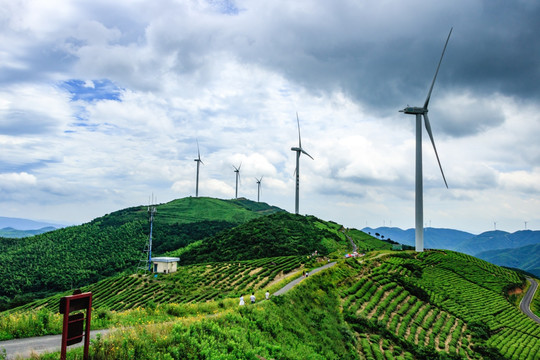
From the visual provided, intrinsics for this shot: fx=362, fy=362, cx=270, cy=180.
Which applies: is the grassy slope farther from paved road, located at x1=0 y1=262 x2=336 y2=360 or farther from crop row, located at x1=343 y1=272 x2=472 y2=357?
paved road, located at x1=0 y1=262 x2=336 y2=360

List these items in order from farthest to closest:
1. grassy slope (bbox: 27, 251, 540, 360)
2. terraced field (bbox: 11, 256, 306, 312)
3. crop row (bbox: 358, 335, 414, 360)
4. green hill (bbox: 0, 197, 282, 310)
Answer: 1. green hill (bbox: 0, 197, 282, 310)
2. terraced field (bbox: 11, 256, 306, 312)
3. crop row (bbox: 358, 335, 414, 360)
4. grassy slope (bbox: 27, 251, 540, 360)

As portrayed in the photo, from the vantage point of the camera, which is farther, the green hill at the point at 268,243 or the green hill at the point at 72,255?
the green hill at the point at 72,255

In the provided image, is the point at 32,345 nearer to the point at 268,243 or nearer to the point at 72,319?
the point at 72,319

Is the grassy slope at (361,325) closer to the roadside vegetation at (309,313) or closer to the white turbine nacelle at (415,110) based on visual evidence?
the roadside vegetation at (309,313)

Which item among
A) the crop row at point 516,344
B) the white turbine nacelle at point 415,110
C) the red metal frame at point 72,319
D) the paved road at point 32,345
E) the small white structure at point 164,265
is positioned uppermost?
the white turbine nacelle at point 415,110

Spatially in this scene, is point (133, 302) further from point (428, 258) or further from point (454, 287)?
point (428, 258)

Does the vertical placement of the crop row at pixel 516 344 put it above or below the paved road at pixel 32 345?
below

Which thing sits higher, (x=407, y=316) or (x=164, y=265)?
(x=164, y=265)

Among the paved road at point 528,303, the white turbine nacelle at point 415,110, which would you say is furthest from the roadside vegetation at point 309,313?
the white turbine nacelle at point 415,110

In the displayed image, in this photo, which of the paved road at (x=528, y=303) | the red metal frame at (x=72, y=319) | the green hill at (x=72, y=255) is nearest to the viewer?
the red metal frame at (x=72, y=319)

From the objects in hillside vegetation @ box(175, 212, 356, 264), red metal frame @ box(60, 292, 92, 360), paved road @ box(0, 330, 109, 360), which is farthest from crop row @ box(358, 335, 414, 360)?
hillside vegetation @ box(175, 212, 356, 264)

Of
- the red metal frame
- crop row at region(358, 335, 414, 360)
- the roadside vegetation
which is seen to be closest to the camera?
the red metal frame

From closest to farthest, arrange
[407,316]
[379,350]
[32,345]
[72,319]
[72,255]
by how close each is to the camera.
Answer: [72,319] → [32,345] → [379,350] → [407,316] → [72,255]

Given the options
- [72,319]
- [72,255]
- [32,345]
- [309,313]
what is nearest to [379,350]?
[309,313]
